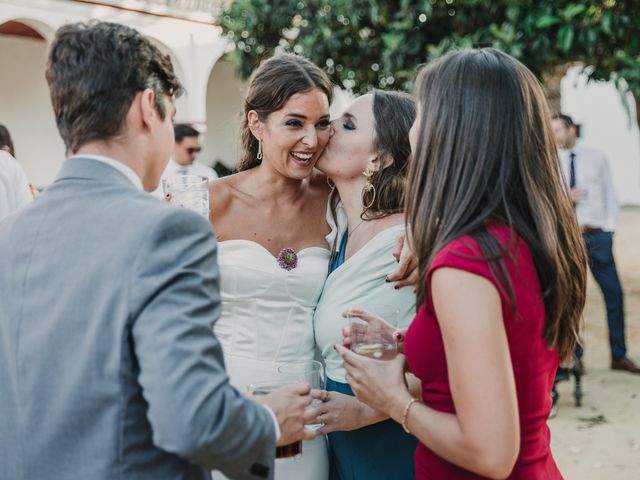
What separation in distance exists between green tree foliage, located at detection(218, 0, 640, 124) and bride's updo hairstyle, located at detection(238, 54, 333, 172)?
3.86m

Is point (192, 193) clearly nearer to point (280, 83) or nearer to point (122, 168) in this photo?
point (122, 168)

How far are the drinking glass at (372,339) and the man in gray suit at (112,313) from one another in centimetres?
47

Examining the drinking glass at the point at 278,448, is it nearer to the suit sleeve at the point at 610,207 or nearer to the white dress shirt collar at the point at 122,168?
the white dress shirt collar at the point at 122,168

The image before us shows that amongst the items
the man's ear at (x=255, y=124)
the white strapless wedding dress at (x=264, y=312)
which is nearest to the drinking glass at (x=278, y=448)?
the white strapless wedding dress at (x=264, y=312)

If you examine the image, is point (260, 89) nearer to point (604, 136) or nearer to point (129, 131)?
point (129, 131)

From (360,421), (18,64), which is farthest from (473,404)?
(18,64)

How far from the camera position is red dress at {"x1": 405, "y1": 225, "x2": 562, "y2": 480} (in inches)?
63.2

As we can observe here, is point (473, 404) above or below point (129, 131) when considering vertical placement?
below

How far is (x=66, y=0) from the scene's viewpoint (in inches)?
477

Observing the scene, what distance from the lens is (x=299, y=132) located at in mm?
3020

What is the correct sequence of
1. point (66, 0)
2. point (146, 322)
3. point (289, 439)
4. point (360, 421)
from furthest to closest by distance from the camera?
point (66, 0) → point (360, 421) → point (289, 439) → point (146, 322)

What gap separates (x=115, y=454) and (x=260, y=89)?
6.48 ft

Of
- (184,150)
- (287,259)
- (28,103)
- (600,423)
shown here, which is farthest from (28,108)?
(287,259)

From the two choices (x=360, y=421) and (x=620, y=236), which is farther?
(x=620, y=236)
